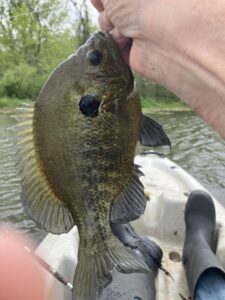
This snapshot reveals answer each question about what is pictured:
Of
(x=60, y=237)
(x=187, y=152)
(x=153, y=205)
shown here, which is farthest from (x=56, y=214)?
(x=187, y=152)

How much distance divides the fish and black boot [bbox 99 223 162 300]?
1.31m

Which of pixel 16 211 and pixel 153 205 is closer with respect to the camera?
pixel 153 205

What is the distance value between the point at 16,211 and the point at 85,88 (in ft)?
19.1

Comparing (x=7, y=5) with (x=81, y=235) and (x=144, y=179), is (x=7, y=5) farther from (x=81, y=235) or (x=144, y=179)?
(x=81, y=235)

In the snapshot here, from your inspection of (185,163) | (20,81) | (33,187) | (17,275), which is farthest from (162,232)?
(20,81)

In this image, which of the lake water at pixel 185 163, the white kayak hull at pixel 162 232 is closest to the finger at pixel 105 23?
the white kayak hull at pixel 162 232

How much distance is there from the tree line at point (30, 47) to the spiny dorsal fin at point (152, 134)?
16.2 metres

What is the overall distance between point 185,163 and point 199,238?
20.9ft

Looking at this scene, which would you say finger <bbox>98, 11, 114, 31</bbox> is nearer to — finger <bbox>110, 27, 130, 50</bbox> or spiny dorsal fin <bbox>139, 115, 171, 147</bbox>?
finger <bbox>110, 27, 130, 50</bbox>

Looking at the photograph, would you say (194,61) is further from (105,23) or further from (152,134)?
(105,23)

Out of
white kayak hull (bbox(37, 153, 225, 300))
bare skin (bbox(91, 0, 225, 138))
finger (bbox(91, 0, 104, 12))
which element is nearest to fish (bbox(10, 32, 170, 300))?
bare skin (bbox(91, 0, 225, 138))

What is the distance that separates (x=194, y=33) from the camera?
4.48 ft

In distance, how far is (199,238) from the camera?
12.9 ft

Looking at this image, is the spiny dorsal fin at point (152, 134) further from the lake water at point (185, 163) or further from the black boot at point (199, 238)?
the lake water at point (185, 163)
